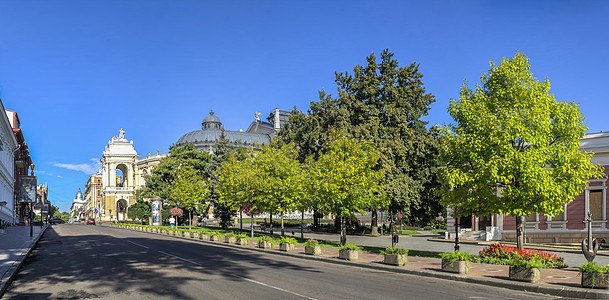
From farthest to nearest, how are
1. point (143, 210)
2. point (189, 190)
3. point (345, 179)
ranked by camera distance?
point (143, 210)
point (189, 190)
point (345, 179)

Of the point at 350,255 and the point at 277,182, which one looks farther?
the point at 277,182

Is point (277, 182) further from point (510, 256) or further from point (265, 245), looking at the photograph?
point (510, 256)

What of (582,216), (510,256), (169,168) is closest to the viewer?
(510,256)

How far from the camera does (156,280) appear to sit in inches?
555

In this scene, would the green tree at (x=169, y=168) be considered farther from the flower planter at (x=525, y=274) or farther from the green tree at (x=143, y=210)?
the flower planter at (x=525, y=274)

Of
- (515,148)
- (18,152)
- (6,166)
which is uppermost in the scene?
(18,152)

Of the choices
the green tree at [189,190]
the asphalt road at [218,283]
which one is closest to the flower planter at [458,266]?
the asphalt road at [218,283]

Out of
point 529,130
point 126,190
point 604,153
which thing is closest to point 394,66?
point 604,153

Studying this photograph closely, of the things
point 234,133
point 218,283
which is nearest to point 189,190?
point 218,283

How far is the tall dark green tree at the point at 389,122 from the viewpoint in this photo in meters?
43.1

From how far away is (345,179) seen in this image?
29.5 meters

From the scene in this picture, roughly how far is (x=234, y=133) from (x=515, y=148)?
111772 mm

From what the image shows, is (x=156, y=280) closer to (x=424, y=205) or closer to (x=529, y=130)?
(x=529, y=130)

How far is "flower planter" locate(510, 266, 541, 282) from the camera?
14391mm
